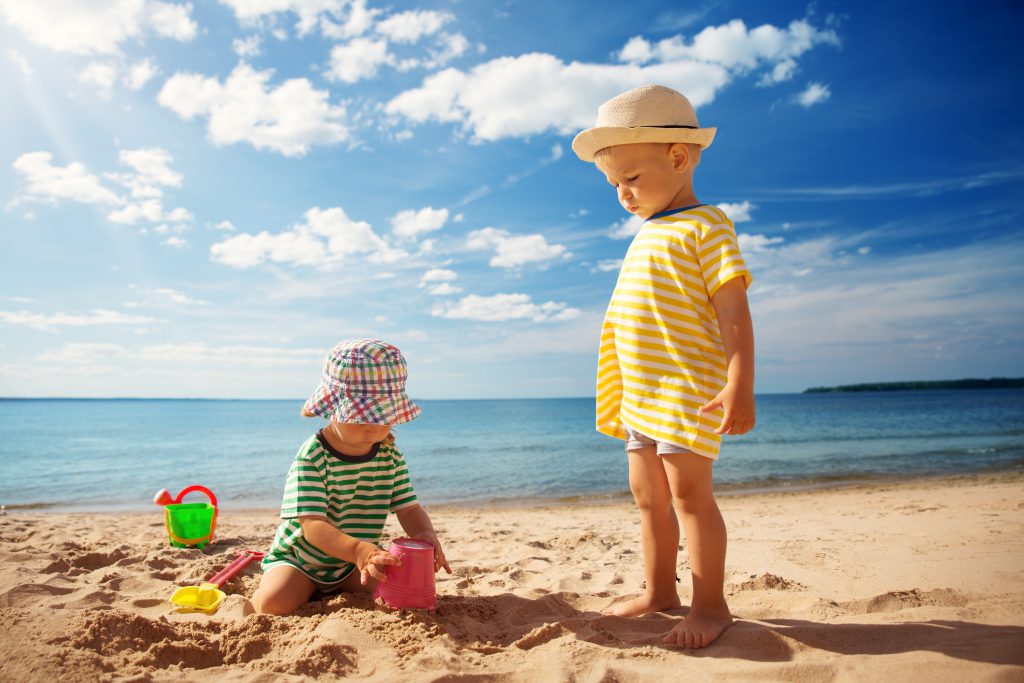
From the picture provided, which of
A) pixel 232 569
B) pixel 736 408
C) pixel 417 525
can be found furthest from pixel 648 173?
pixel 232 569

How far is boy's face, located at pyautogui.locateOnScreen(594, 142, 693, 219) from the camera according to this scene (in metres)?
2.32

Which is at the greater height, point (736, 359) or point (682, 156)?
point (682, 156)

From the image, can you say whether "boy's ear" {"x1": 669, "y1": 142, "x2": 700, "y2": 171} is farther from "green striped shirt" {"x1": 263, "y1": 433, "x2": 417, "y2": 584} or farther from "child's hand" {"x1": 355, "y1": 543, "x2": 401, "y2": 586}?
"child's hand" {"x1": 355, "y1": 543, "x2": 401, "y2": 586}

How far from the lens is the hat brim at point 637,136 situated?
7.34 feet

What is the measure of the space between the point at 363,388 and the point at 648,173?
1399 millimetres

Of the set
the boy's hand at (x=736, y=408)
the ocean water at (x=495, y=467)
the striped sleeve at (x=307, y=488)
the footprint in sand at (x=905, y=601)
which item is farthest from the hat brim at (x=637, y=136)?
the ocean water at (x=495, y=467)

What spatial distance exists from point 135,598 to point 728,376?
9.55 ft

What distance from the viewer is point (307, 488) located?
2502 mm

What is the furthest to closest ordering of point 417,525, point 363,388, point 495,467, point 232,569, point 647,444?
1. point 495,467
2. point 232,569
3. point 417,525
4. point 363,388
5. point 647,444

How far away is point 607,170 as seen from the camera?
2.43 metres

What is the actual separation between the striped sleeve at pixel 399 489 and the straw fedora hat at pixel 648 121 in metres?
1.59

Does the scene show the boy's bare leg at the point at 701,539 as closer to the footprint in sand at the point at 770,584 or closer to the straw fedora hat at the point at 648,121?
the footprint in sand at the point at 770,584

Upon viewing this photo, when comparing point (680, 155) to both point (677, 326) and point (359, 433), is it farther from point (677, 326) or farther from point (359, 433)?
point (359, 433)

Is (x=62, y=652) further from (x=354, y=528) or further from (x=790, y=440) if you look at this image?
(x=790, y=440)
